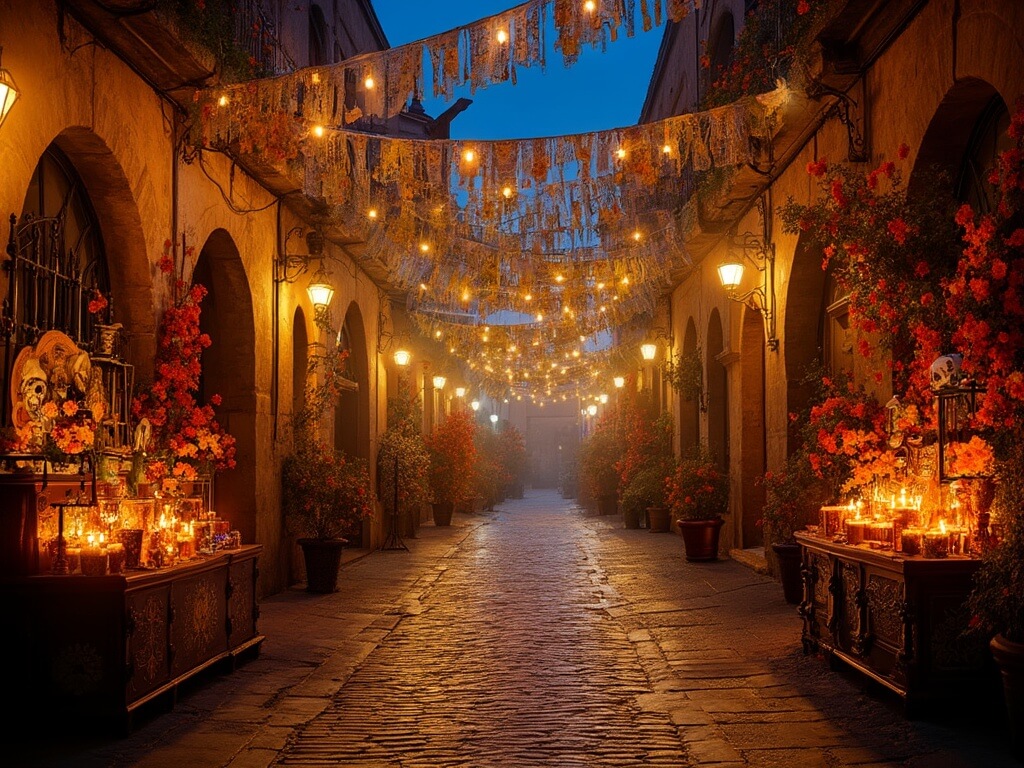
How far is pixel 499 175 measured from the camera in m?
11.2

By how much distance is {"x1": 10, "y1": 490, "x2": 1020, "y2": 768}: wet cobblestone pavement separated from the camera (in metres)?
5.79

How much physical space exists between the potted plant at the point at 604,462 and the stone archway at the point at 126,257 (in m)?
18.3

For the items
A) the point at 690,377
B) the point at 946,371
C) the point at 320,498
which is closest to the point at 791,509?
the point at 946,371

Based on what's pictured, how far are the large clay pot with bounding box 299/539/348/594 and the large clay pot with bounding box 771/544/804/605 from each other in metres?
4.99

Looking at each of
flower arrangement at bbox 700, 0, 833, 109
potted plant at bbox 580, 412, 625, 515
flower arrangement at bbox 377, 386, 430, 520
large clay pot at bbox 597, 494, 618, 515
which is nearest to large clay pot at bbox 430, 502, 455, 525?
potted plant at bbox 580, 412, 625, 515

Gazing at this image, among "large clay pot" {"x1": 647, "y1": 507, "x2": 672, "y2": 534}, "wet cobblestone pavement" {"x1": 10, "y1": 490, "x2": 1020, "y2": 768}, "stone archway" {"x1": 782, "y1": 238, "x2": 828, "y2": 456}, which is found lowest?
"wet cobblestone pavement" {"x1": 10, "y1": 490, "x2": 1020, "y2": 768}

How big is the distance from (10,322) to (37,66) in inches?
65.1

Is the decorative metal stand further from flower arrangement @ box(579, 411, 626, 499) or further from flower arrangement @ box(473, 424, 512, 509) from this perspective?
flower arrangement @ box(579, 411, 626, 499)

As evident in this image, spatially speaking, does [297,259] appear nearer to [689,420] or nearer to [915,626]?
[689,420]

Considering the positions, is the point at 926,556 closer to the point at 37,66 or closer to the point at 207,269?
the point at 37,66

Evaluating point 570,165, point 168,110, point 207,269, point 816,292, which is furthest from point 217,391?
point 816,292

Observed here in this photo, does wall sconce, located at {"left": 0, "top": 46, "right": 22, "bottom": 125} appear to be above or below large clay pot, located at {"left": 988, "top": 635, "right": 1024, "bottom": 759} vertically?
above

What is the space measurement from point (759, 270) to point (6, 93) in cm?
956

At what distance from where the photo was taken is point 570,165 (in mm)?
11414
